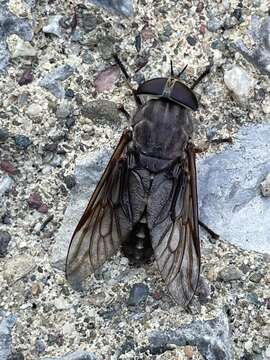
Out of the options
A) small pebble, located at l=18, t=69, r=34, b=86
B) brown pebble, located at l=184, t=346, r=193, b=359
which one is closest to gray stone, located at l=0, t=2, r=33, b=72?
small pebble, located at l=18, t=69, r=34, b=86

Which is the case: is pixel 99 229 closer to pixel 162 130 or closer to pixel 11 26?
pixel 162 130

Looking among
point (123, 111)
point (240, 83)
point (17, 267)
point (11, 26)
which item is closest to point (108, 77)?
point (123, 111)

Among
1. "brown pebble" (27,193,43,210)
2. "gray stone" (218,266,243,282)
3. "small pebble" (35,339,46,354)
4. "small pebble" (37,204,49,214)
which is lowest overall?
"small pebble" (35,339,46,354)

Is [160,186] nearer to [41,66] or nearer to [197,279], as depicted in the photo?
[197,279]

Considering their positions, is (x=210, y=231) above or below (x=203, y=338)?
above

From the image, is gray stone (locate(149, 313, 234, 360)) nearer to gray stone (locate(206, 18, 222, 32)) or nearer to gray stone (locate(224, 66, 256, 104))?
gray stone (locate(224, 66, 256, 104))

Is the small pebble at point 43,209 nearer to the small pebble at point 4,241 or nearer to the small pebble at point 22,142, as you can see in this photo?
the small pebble at point 4,241

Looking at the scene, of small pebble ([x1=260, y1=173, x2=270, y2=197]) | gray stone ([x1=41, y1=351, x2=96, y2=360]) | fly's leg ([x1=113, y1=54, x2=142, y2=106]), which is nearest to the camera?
gray stone ([x1=41, y1=351, x2=96, y2=360])
